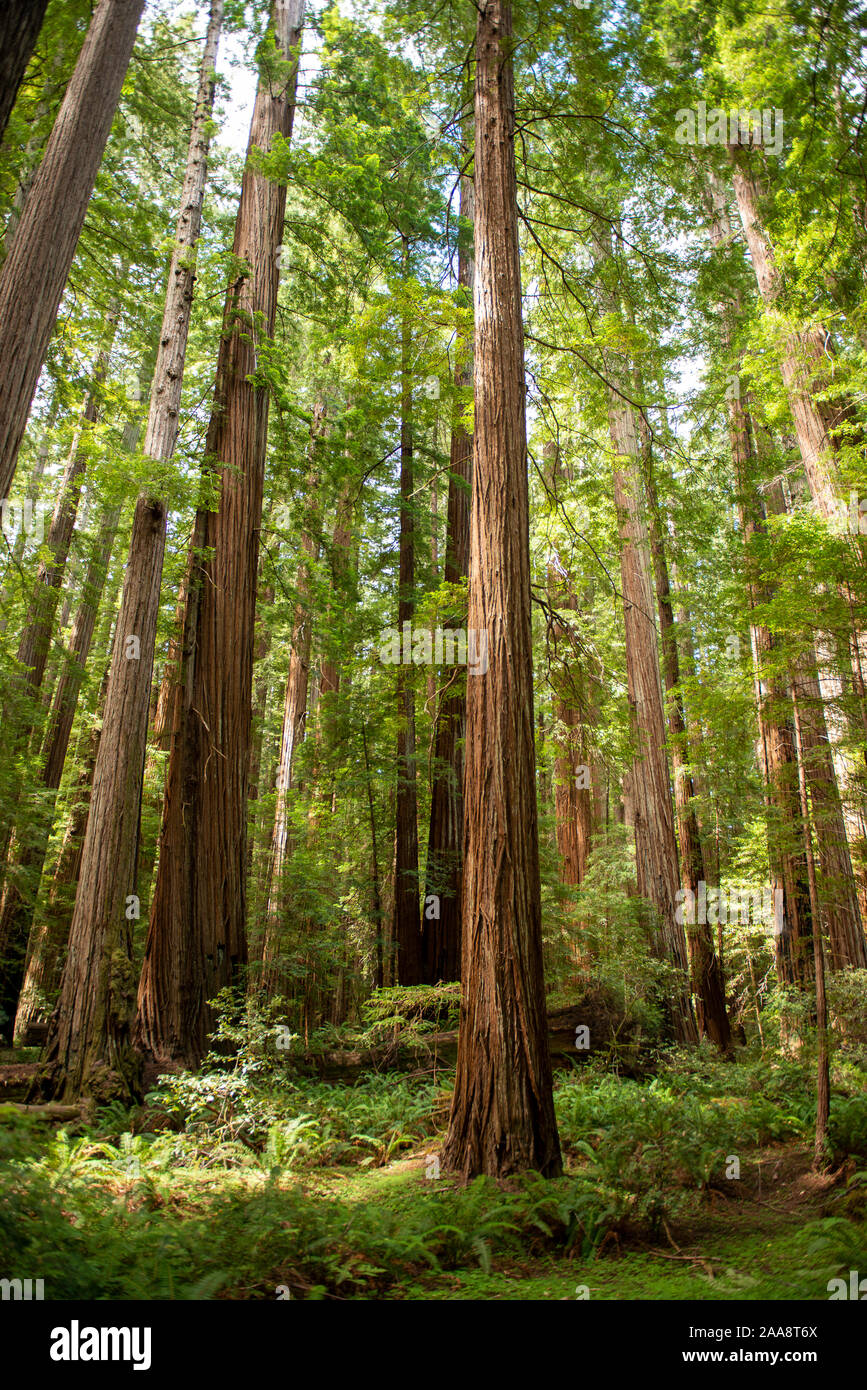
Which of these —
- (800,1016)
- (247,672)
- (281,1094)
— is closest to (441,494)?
(247,672)

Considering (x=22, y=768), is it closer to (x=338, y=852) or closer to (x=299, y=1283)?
(x=338, y=852)

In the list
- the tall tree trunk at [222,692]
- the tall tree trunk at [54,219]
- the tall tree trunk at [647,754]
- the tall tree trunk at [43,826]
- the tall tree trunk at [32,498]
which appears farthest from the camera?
the tall tree trunk at [43,826]

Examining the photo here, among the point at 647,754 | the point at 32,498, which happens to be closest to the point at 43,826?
the point at 32,498

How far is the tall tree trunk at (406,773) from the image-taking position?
10.5 metres

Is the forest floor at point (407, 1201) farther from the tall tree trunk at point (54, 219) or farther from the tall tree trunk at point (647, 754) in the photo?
the tall tree trunk at point (54, 219)

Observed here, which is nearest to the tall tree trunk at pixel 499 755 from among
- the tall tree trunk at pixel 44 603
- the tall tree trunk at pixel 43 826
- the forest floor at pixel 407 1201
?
the forest floor at pixel 407 1201

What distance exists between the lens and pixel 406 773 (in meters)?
11.6

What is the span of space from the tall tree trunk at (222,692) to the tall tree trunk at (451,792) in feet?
8.63

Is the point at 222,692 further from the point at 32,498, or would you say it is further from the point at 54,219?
the point at 32,498

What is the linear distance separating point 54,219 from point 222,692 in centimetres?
475

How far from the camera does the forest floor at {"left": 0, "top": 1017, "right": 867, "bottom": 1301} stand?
331cm

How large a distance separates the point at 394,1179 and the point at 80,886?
4028mm

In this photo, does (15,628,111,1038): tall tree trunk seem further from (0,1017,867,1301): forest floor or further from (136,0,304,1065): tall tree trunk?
(0,1017,867,1301): forest floor

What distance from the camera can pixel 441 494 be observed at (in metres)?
19.7
